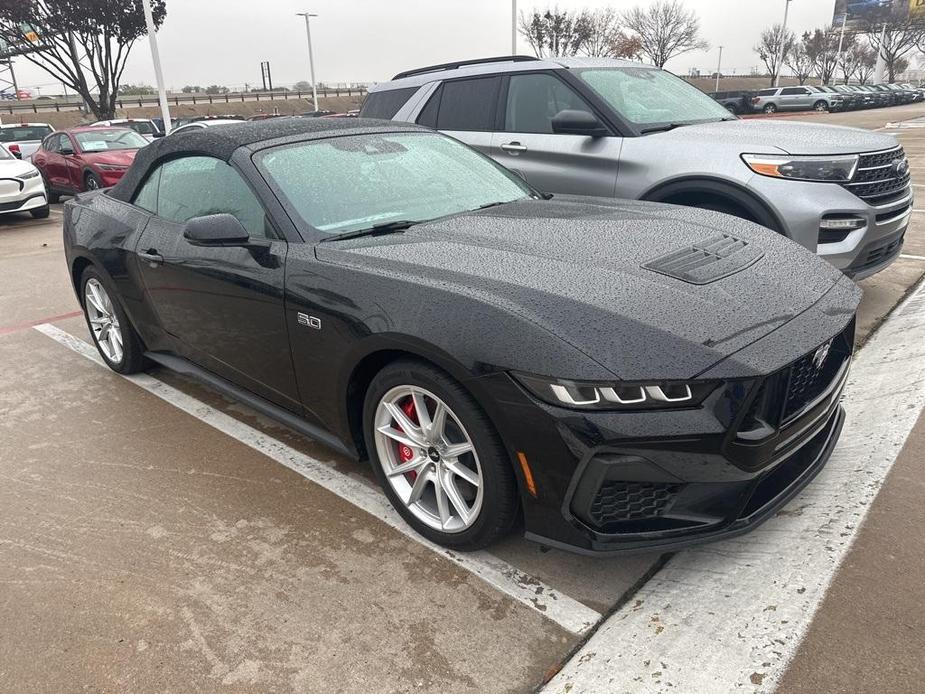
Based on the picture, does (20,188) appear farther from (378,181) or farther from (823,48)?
(823,48)

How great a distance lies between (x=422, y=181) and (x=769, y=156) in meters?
2.25

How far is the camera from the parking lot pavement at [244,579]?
6.97 feet

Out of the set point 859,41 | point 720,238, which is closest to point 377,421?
point 720,238

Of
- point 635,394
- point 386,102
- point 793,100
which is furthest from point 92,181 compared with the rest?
point 793,100

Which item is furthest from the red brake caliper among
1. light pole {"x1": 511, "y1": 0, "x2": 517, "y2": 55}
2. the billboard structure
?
the billboard structure

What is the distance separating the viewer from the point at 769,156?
13.8ft

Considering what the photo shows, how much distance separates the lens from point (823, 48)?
2982 inches

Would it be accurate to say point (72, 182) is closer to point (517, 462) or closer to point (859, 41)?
point (517, 462)

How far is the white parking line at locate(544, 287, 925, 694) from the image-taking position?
1986 mm

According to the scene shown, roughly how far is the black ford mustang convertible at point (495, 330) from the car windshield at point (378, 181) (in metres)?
0.01

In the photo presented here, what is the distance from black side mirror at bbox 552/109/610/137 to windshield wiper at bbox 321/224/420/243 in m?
2.26

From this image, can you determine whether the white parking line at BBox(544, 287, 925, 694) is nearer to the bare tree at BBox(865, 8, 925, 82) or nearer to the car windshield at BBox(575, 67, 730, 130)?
the car windshield at BBox(575, 67, 730, 130)

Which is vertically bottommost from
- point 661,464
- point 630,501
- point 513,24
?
point 630,501

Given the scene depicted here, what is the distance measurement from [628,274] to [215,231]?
168 centimetres
